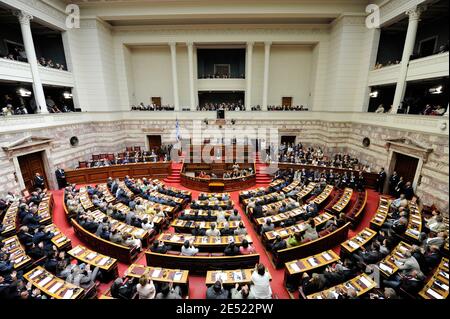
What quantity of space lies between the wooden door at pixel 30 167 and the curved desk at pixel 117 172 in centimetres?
145

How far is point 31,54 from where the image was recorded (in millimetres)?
13008

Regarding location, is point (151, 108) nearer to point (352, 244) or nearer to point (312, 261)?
point (312, 261)

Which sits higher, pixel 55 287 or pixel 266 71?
pixel 266 71

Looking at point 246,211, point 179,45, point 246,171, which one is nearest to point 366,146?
point 246,171

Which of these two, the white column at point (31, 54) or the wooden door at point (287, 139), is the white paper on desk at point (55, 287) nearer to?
the white column at point (31, 54)

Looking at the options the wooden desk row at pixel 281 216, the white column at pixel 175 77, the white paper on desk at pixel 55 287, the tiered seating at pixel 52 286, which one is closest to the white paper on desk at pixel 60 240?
the tiered seating at pixel 52 286

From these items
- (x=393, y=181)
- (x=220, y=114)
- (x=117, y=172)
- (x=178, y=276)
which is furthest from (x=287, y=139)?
(x=178, y=276)

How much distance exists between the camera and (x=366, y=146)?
15.2 meters

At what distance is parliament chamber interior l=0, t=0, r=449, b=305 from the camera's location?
19.1 feet

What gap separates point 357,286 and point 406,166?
10.1 meters

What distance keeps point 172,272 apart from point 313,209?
20.2 ft

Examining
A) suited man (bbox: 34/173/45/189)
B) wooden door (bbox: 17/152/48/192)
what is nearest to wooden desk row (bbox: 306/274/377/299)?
suited man (bbox: 34/173/45/189)
